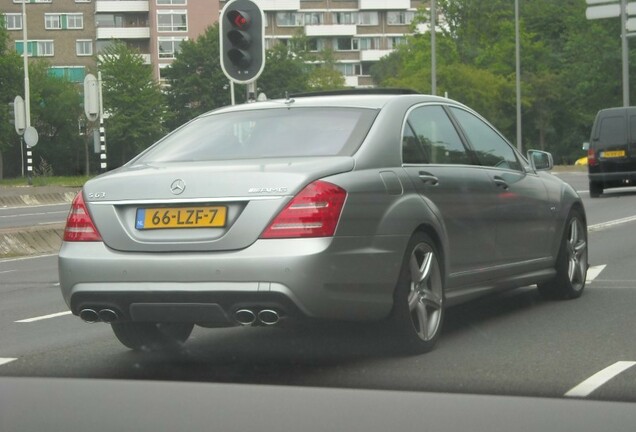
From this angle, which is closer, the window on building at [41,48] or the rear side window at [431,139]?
the rear side window at [431,139]

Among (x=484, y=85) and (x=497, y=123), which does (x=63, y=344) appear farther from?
(x=497, y=123)

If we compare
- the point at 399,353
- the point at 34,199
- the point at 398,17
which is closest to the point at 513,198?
the point at 399,353

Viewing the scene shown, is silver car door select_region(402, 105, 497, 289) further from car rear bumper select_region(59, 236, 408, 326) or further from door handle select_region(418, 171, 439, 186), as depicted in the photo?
car rear bumper select_region(59, 236, 408, 326)

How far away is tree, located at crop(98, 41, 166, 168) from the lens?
85.1m

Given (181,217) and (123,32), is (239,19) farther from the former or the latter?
(123,32)

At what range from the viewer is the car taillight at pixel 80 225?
7148mm

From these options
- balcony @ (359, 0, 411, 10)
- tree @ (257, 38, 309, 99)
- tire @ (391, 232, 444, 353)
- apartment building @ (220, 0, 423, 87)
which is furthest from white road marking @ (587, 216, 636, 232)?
balcony @ (359, 0, 411, 10)

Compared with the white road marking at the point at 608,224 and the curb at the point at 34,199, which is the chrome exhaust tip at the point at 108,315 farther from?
the curb at the point at 34,199

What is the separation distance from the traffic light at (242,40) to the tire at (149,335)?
826cm

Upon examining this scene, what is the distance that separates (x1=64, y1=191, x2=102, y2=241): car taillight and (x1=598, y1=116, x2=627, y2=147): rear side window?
78.2ft

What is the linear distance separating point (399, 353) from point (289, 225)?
133 cm

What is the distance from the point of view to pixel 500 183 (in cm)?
893

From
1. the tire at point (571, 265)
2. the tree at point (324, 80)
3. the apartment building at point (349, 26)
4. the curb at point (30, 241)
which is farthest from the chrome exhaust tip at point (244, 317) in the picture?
the apartment building at point (349, 26)

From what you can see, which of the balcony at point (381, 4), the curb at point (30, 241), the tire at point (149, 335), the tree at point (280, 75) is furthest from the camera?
the balcony at point (381, 4)
